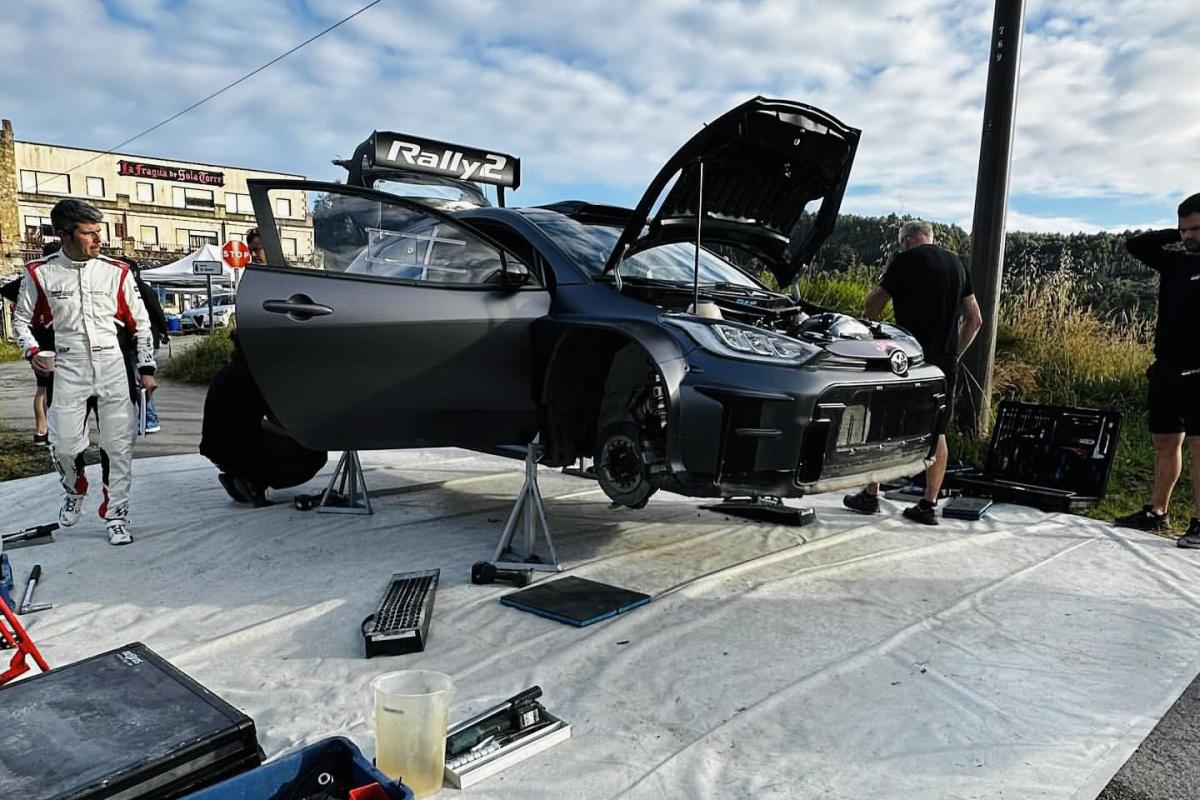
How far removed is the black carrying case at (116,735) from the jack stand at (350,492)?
8.53 ft

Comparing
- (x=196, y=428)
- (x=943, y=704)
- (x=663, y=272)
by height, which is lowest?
(x=196, y=428)

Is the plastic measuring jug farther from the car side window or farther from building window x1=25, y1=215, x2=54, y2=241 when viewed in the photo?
building window x1=25, y1=215, x2=54, y2=241

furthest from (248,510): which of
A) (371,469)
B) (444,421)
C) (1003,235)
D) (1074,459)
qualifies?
(1003,235)

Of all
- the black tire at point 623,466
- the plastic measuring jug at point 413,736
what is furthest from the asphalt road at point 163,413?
the plastic measuring jug at point 413,736

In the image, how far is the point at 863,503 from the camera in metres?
4.96

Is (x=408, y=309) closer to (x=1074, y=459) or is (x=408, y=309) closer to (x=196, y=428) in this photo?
(x=1074, y=459)

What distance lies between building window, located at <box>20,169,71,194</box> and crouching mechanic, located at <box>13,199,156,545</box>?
52.2m

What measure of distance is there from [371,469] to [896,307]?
395 centimetres

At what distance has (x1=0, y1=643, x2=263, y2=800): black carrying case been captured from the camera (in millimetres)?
1674

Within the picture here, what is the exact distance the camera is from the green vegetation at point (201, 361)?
42.0 feet

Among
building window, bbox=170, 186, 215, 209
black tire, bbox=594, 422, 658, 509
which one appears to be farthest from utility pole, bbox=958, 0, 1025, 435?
building window, bbox=170, 186, 215, 209

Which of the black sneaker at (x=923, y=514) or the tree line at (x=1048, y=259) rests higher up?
the tree line at (x=1048, y=259)

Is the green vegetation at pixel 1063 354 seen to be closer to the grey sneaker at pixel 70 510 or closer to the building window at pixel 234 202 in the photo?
the grey sneaker at pixel 70 510

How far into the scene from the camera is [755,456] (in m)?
3.13
